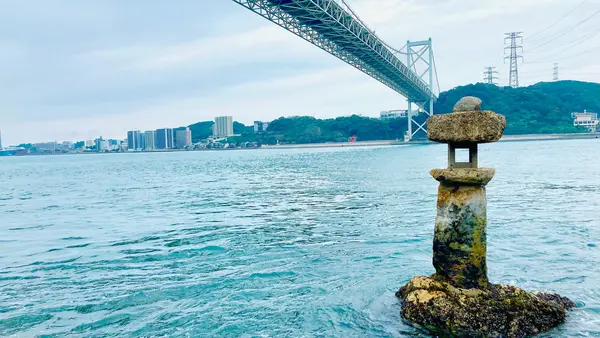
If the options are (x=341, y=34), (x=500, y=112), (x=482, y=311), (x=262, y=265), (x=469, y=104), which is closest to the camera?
(x=482, y=311)

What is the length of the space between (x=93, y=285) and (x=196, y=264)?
4.15 feet

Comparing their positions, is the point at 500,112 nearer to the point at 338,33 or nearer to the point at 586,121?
the point at 586,121

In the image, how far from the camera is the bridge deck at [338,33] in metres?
29.1

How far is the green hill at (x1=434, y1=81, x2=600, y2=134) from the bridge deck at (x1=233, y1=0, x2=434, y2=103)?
33.0 metres

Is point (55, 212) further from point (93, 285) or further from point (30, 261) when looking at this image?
point (93, 285)

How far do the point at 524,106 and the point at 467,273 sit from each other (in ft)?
297

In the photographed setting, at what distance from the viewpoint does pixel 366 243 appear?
7.26 metres

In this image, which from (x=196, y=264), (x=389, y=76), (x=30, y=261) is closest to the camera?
(x=196, y=264)

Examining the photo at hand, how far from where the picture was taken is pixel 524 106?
85.4 meters

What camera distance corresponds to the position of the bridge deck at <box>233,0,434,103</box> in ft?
95.4

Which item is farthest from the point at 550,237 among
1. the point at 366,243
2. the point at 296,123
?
the point at 296,123

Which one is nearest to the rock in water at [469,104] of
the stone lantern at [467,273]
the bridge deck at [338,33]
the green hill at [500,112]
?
the stone lantern at [467,273]

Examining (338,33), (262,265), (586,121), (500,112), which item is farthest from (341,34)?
(586,121)

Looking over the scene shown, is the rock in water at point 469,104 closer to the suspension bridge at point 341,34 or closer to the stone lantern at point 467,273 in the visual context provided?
the stone lantern at point 467,273
